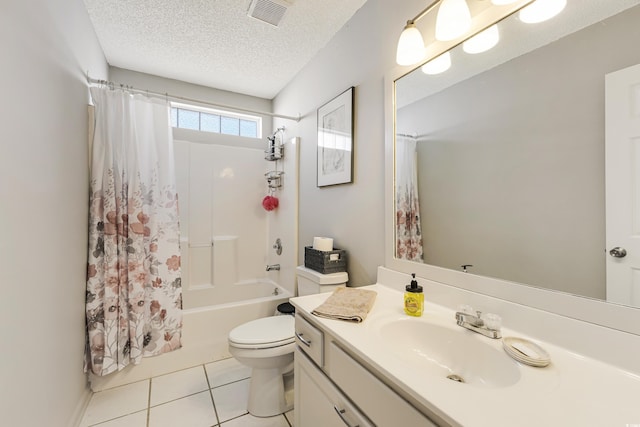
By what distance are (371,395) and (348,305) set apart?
36 cm

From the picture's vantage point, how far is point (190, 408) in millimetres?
1567

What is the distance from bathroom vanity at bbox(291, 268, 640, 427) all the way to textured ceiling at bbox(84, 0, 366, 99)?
179 cm

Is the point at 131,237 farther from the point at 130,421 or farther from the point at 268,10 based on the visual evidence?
the point at 268,10

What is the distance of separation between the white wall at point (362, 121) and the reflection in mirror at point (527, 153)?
0.90ft

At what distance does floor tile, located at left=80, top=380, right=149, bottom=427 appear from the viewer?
1.50 metres

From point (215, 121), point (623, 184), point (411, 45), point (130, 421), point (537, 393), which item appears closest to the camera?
point (537, 393)

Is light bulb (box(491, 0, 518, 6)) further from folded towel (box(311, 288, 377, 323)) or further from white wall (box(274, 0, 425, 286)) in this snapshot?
folded towel (box(311, 288, 377, 323))

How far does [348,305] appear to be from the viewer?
3.50ft

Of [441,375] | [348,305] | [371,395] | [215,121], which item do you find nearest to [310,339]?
[348,305]

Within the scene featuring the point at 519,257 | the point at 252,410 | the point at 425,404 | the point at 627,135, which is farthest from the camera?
the point at 252,410

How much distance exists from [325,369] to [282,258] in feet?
5.53

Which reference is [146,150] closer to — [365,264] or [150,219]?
[150,219]

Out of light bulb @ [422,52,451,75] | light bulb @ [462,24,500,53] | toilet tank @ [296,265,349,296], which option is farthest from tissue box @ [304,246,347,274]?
light bulb @ [462,24,500,53]

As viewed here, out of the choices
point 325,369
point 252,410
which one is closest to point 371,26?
point 325,369
